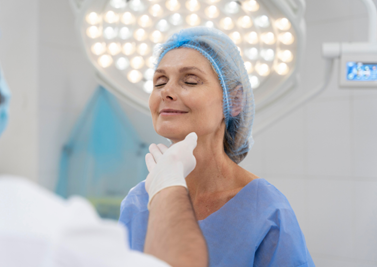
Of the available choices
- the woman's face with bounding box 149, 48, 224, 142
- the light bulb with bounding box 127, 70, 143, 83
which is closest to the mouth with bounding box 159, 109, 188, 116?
the woman's face with bounding box 149, 48, 224, 142

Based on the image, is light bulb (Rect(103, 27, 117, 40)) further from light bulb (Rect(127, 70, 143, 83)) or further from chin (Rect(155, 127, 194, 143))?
chin (Rect(155, 127, 194, 143))

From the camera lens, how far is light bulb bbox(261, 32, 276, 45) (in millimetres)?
958

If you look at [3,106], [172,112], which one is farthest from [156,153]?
[3,106]

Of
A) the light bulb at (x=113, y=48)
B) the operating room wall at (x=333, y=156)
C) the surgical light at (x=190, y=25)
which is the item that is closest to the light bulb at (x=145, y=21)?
the surgical light at (x=190, y=25)

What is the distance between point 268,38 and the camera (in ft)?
3.16

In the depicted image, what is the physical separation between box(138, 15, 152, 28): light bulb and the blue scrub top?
63 cm

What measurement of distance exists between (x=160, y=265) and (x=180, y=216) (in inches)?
7.9

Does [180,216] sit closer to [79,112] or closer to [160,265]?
[160,265]

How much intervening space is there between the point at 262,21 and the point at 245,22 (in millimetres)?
52

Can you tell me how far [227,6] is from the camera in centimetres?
94

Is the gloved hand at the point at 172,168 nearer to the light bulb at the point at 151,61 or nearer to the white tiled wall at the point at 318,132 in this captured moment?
the light bulb at the point at 151,61

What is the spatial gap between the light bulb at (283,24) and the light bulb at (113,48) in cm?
52

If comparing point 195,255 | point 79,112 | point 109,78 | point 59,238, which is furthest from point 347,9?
point 59,238

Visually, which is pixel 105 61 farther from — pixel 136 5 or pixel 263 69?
pixel 263 69
